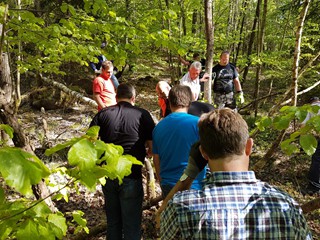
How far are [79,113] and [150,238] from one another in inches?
277

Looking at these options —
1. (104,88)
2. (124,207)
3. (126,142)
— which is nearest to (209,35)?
(104,88)

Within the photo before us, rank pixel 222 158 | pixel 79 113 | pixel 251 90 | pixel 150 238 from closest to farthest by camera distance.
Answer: pixel 222 158 → pixel 150 238 → pixel 79 113 → pixel 251 90

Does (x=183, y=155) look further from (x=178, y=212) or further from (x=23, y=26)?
(x=23, y=26)

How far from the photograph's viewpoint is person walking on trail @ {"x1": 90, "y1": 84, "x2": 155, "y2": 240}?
130 inches

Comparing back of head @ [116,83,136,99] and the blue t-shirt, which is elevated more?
back of head @ [116,83,136,99]

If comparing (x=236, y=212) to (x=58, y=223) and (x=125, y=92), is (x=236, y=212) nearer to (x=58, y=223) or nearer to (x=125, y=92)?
(x=58, y=223)

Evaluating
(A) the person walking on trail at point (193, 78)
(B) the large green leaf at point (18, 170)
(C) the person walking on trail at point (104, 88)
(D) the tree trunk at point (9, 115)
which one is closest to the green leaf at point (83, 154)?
(B) the large green leaf at point (18, 170)

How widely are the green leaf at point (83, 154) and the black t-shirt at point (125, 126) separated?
6.38 ft

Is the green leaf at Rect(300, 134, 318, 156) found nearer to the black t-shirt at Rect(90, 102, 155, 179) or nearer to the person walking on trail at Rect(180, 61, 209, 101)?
the black t-shirt at Rect(90, 102, 155, 179)

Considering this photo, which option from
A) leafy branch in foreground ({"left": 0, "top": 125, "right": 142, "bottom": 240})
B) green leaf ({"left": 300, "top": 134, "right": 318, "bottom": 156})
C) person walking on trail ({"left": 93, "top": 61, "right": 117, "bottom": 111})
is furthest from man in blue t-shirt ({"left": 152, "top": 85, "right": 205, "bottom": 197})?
Result: person walking on trail ({"left": 93, "top": 61, "right": 117, "bottom": 111})

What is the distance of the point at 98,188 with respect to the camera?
583 centimetres

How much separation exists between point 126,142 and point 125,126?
19cm

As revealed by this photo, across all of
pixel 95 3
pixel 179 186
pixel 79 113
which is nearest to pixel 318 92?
pixel 79 113

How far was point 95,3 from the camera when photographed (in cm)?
353
